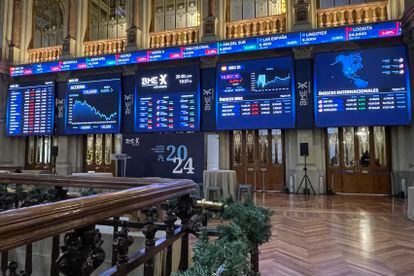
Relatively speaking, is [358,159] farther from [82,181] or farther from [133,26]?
[82,181]

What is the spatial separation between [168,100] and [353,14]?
5.01m

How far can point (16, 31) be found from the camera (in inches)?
418

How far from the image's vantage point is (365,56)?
6.99 m

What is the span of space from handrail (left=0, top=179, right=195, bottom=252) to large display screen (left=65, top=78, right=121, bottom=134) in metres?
8.41

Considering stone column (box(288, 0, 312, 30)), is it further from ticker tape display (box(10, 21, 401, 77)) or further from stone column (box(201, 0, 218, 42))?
stone column (box(201, 0, 218, 42))

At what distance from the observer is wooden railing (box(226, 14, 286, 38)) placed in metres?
7.99

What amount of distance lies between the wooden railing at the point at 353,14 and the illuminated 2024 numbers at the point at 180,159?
4944 mm

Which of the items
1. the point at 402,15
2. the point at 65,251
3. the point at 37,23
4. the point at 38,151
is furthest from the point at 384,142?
the point at 37,23

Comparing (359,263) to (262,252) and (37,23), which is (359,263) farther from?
(37,23)

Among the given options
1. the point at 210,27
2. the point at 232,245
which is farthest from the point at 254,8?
the point at 232,245

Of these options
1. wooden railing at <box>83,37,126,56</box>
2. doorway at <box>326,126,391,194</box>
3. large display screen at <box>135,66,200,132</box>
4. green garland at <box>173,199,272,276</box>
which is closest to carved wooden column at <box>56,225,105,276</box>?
green garland at <box>173,199,272,276</box>

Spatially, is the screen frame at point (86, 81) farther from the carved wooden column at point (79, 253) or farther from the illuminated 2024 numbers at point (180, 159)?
the carved wooden column at point (79, 253)

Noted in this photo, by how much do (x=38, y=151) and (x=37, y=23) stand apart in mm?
4600

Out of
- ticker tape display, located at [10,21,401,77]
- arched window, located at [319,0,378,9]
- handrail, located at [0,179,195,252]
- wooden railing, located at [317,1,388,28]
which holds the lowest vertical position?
handrail, located at [0,179,195,252]
